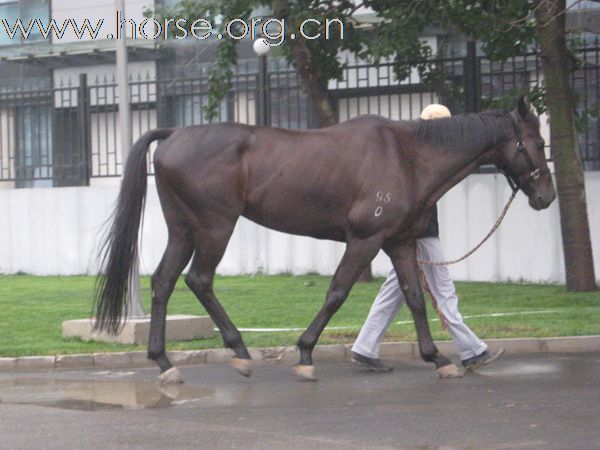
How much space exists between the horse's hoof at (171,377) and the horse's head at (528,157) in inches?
117

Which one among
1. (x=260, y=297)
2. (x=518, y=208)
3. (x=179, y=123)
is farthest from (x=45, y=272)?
(x=518, y=208)

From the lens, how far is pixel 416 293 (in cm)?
1038

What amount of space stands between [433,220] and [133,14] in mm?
20032

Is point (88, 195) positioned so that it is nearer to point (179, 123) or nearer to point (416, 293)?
point (179, 123)

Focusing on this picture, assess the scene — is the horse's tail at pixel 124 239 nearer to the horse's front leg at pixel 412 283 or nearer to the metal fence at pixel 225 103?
the horse's front leg at pixel 412 283

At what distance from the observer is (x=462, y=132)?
10406mm

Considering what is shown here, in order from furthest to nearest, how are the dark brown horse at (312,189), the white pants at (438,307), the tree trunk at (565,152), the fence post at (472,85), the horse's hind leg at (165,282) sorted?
the fence post at (472,85)
the tree trunk at (565,152)
the white pants at (438,307)
the horse's hind leg at (165,282)
the dark brown horse at (312,189)

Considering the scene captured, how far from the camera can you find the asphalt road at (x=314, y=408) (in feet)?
24.5

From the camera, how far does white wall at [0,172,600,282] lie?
18.3 metres

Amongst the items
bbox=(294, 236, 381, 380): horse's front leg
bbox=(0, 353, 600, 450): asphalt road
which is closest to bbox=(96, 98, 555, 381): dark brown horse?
bbox=(294, 236, 381, 380): horse's front leg

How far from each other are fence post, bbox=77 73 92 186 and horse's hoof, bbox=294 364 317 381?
12252mm

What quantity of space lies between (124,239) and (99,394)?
129 centimetres

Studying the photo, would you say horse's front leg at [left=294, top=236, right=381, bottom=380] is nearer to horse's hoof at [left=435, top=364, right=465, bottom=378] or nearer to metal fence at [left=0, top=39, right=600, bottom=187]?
horse's hoof at [left=435, top=364, right=465, bottom=378]

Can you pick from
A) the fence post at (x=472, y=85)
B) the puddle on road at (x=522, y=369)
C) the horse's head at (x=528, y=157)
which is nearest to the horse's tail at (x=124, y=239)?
the horse's head at (x=528, y=157)
